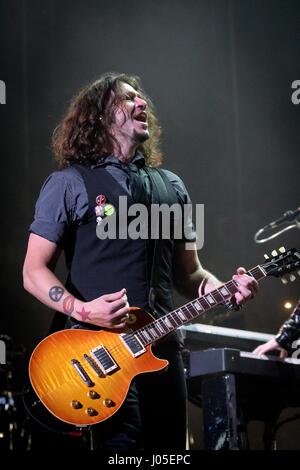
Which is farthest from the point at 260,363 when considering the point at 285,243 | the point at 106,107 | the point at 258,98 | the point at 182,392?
the point at 258,98

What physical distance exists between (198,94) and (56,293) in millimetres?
Answer: 3822

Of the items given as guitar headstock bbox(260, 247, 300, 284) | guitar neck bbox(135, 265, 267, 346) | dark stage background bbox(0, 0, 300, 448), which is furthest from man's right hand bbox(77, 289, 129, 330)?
dark stage background bbox(0, 0, 300, 448)

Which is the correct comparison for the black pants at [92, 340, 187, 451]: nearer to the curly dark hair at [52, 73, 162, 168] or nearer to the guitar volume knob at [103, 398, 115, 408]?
the guitar volume knob at [103, 398, 115, 408]

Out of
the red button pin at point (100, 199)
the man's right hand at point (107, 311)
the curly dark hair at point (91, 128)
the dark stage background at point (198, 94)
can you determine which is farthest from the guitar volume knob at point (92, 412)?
the dark stage background at point (198, 94)

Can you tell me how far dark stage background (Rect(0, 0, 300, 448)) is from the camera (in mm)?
5543

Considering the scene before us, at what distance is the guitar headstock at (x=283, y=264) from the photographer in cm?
276

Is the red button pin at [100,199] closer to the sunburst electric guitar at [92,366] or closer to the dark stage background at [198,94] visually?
the sunburst electric guitar at [92,366]

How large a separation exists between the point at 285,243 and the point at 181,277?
2.93 m

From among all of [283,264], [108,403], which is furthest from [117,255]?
[283,264]

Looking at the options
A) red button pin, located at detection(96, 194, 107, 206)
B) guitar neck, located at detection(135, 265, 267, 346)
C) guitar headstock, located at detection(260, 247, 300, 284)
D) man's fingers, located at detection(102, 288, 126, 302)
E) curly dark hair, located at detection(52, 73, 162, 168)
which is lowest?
guitar neck, located at detection(135, 265, 267, 346)

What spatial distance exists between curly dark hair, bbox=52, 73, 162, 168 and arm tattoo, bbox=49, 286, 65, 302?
2.36 feet

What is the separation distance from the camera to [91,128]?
9.93 feet

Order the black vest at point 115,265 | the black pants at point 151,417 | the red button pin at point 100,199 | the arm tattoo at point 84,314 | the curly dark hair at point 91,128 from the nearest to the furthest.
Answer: the black pants at point 151,417 < the arm tattoo at point 84,314 < the black vest at point 115,265 < the red button pin at point 100,199 < the curly dark hair at point 91,128

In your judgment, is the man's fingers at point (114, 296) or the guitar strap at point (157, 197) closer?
the man's fingers at point (114, 296)
